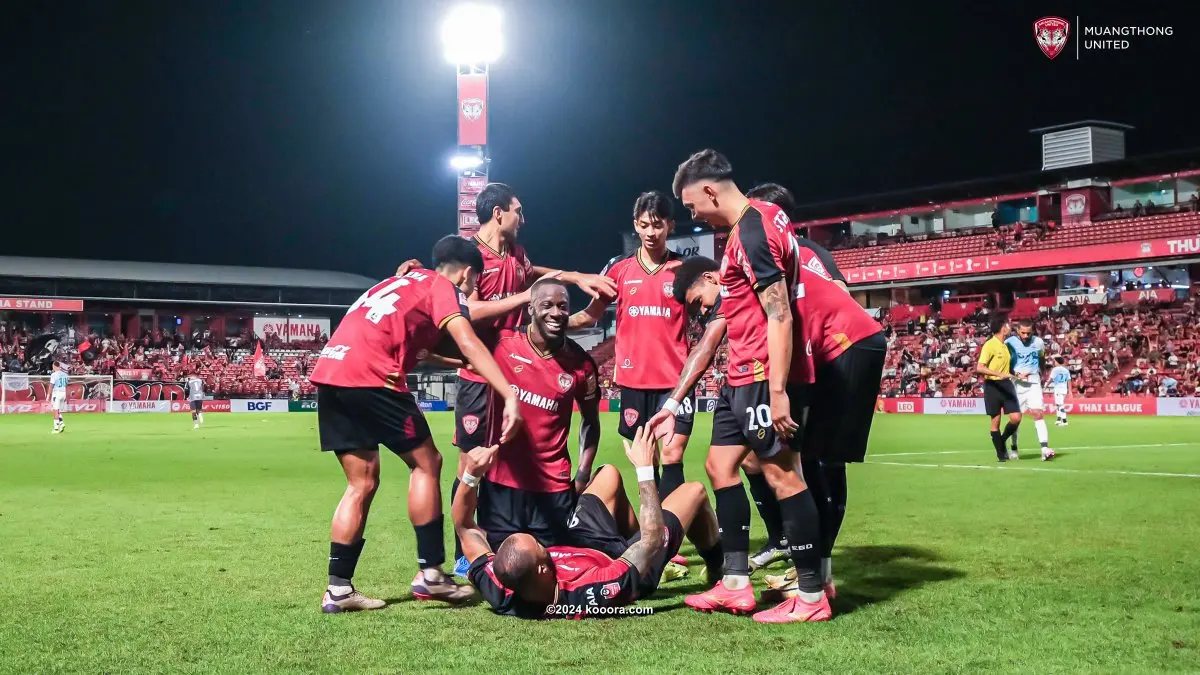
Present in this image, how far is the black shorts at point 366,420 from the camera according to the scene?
6.50m

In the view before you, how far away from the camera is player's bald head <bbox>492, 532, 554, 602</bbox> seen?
19.1ft

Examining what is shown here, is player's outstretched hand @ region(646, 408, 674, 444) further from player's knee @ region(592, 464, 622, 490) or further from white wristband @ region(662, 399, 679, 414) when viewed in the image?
player's knee @ region(592, 464, 622, 490)

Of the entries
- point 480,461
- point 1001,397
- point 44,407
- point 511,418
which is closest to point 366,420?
point 480,461

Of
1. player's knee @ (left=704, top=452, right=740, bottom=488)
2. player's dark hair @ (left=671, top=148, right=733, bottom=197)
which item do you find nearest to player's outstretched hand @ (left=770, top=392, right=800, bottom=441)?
player's knee @ (left=704, top=452, right=740, bottom=488)

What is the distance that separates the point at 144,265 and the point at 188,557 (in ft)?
236

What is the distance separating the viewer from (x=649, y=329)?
8422 millimetres

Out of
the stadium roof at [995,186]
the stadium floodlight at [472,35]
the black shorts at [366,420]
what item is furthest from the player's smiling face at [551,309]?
the stadium roof at [995,186]

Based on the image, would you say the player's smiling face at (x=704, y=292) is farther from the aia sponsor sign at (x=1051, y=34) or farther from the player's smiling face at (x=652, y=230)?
the aia sponsor sign at (x=1051, y=34)

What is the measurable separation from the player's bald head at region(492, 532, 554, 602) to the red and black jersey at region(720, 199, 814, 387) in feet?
4.77

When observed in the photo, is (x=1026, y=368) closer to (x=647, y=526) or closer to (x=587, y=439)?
(x=587, y=439)

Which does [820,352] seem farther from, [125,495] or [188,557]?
[125,495]

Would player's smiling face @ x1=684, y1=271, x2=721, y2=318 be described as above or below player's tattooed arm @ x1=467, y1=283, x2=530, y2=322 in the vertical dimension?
above

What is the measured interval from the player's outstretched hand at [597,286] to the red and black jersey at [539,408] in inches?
26.5

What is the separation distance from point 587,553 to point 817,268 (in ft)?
7.20
